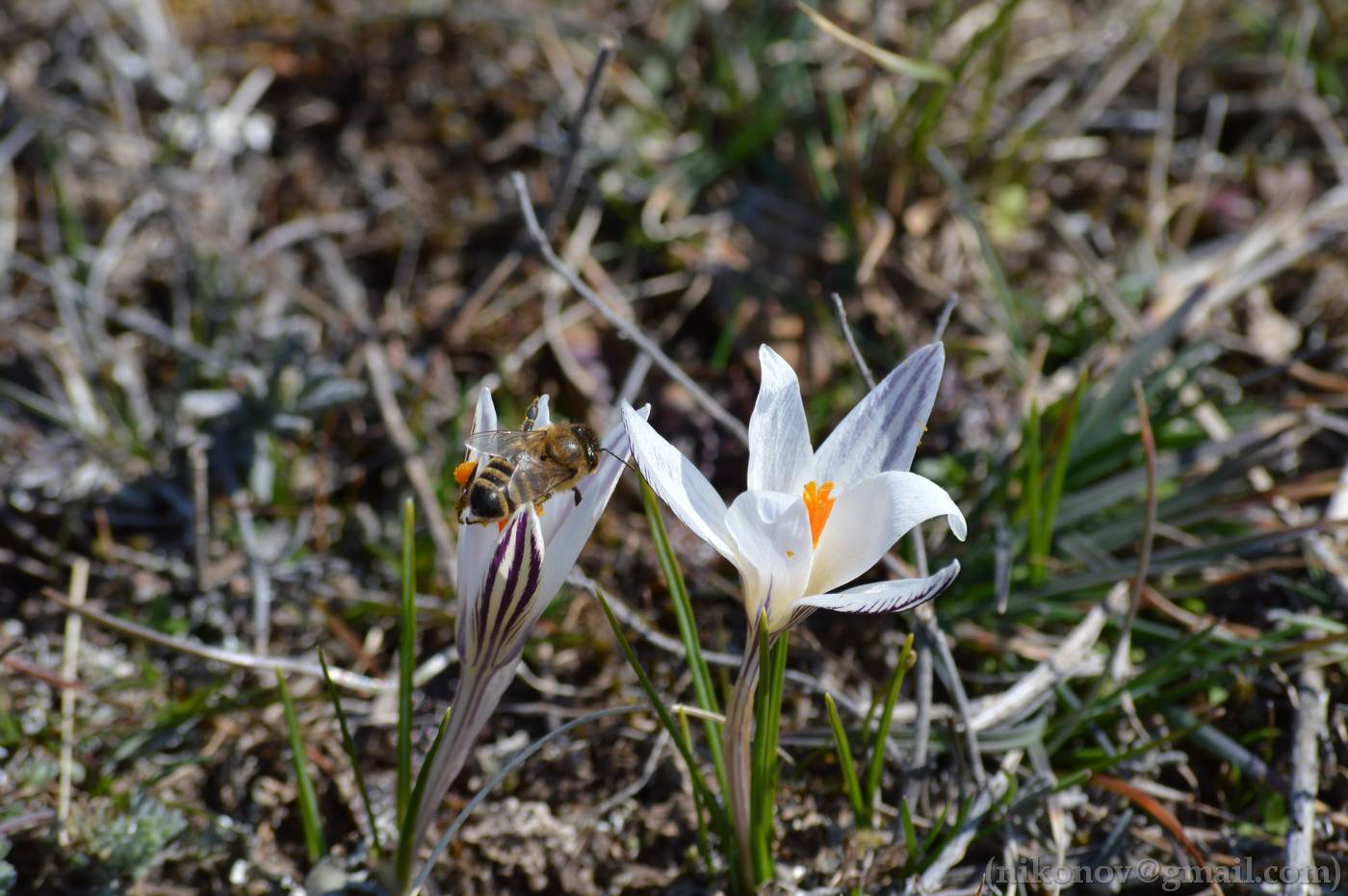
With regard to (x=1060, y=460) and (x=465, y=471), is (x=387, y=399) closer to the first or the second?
(x=465, y=471)

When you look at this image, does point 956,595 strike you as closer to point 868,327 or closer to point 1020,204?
point 868,327

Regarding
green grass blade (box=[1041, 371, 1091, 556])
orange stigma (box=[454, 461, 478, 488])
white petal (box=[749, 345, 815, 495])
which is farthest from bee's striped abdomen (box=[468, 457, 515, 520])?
green grass blade (box=[1041, 371, 1091, 556])

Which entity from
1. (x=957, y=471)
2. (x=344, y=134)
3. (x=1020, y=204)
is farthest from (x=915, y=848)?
(x=344, y=134)

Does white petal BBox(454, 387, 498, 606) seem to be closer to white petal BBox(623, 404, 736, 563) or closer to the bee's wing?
the bee's wing

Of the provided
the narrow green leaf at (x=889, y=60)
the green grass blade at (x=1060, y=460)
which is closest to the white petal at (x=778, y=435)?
the green grass blade at (x=1060, y=460)

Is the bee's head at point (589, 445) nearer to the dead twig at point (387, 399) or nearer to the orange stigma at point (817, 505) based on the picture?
the orange stigma at point (817, 505)
